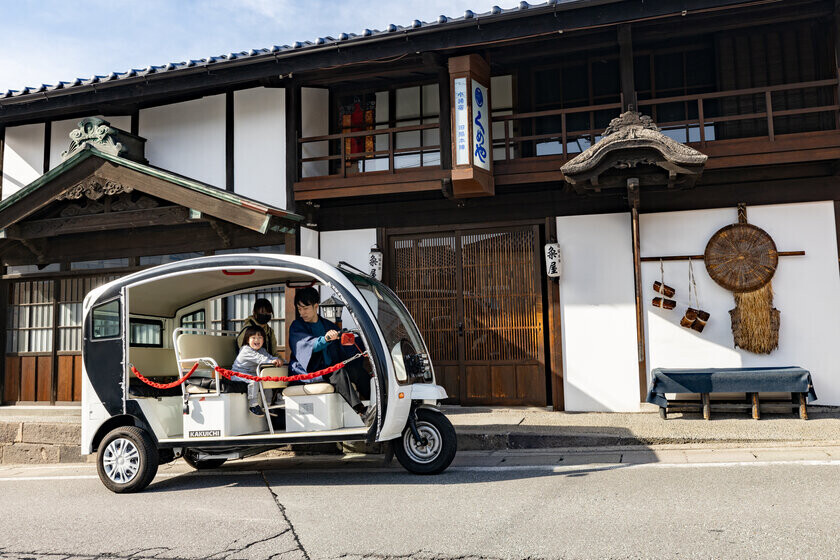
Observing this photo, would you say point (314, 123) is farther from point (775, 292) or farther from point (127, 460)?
point (775, 292)

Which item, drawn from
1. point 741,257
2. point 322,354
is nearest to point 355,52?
point 322,354

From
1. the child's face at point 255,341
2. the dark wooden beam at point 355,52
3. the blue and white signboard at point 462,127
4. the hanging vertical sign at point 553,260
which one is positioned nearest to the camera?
the child's face at point 255,341

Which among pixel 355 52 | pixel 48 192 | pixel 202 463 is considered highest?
pixel 355 52

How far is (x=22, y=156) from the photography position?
45.6ft

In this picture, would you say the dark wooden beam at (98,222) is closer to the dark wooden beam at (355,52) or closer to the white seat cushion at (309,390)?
the dark wooden beam at (355,52)

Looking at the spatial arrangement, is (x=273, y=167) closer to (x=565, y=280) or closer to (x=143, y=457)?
(x=565, y=280)

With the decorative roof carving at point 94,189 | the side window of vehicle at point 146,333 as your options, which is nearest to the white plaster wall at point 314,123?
the decorative roof carving at point 94,189

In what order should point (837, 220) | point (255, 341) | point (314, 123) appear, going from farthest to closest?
point (314, 123), point (837, 220), point (255, 341)

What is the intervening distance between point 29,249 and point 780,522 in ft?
40.6

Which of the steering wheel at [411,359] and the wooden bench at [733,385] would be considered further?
the wooden bench at [733,385]

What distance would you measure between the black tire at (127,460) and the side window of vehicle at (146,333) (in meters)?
1.20

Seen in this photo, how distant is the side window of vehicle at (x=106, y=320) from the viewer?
757cm

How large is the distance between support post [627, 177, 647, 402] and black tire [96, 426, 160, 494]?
6.36m

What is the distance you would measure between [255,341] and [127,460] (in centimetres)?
170
